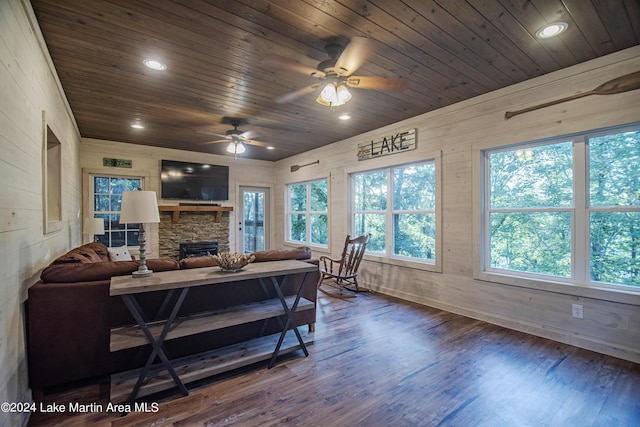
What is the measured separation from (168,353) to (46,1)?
2581mm

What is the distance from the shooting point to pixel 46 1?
195 centimetres

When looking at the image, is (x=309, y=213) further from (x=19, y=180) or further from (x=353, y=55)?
(x=19, y=180)

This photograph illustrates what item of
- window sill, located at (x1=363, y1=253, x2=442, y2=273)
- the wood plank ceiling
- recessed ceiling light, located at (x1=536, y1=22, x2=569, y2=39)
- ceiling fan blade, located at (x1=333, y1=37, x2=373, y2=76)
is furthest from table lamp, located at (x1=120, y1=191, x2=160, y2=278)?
window sill, located at (x1=363, y1=253, x2=442, y2=273)

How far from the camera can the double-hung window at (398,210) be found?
424 centimetres

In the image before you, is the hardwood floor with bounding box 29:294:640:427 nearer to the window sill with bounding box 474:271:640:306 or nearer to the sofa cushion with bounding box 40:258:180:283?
the window sill with bounding box 474:271:640:306

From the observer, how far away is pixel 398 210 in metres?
4.68

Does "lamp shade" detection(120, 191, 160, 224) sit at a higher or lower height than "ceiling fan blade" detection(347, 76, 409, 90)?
lower

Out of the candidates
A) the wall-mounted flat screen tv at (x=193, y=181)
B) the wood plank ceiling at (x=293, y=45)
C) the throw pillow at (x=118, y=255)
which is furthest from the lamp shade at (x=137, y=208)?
the wall-mounted flat screen tv at (x=193, y=181)

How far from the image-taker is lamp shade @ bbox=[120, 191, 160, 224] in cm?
227

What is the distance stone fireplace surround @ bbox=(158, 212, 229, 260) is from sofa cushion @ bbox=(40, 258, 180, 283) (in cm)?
403

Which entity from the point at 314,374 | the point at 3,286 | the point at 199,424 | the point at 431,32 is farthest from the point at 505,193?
the point at 3,286

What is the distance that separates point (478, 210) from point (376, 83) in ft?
6.52

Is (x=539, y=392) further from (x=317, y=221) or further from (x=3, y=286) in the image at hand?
(x=317, y=221)

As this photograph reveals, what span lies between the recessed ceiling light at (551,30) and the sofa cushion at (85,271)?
354 cm
